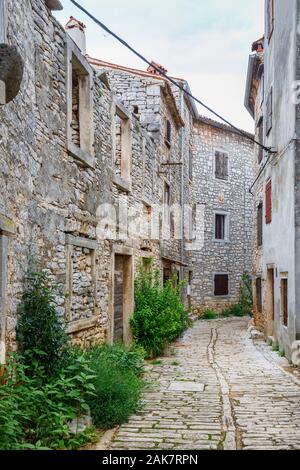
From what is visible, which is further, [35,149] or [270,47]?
[270,47]

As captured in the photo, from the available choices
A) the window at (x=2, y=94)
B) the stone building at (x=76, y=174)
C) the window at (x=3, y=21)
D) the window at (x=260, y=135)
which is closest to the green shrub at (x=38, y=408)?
the stone building at (x=76, y=174)

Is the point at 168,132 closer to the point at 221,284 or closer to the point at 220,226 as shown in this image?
the point at 220,226

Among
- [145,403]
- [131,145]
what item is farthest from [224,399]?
[131,145]

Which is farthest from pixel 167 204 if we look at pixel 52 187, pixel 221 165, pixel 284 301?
pixel 52 187

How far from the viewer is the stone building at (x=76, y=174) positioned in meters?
5.04

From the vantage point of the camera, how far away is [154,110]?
13.8 meters

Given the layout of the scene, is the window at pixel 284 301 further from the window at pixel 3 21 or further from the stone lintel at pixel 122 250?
the window at pixel 3 21

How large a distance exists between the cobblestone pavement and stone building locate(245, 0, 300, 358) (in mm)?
1282

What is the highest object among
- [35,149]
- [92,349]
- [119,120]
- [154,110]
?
[154,110]

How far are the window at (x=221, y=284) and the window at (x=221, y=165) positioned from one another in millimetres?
4602

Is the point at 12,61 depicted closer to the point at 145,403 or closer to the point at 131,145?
the point at 145,403

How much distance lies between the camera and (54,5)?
6516 mm

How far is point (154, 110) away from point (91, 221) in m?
6.79

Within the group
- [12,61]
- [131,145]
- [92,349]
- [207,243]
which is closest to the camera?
[12,61]
